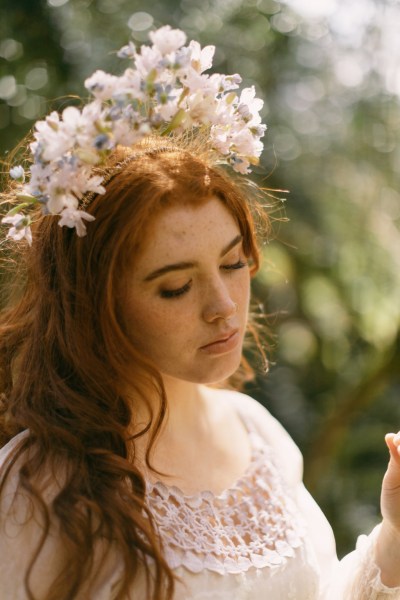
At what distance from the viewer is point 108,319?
1.37 metres

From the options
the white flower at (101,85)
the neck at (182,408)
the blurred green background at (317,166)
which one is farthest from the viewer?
the blurred green background at (317,166)

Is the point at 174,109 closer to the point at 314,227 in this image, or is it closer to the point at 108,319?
the point at 108,319

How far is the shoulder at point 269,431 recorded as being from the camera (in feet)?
5.95

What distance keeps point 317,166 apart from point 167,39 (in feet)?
6.68

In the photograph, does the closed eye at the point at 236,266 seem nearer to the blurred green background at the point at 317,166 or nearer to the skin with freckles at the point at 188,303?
the skin with freckles at the point at 188,303

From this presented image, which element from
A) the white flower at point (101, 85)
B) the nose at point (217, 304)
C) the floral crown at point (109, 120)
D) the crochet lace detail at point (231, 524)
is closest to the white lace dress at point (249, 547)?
the crochet lace detail at point (231, 524)

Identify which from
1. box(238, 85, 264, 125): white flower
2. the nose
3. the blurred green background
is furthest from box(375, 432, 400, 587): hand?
the blurred green background

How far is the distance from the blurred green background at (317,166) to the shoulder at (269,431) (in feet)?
2.74

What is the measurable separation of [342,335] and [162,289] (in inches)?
86.4

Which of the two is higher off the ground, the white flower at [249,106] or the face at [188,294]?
the white flower at [249,106]

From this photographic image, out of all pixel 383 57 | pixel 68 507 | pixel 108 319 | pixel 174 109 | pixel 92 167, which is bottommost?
pixel 68 507

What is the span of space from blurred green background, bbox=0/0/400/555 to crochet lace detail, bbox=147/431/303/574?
112 centimetres

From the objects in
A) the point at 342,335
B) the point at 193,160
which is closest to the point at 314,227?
the point at 342,335

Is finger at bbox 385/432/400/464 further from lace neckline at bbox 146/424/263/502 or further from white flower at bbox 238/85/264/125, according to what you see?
white flower at bbox 238/85/264/125
